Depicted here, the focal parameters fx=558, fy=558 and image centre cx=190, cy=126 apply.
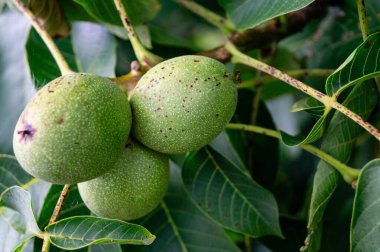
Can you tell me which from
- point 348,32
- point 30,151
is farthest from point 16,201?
point 348,32

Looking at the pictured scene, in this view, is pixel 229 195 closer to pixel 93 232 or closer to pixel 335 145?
pixel 335 145

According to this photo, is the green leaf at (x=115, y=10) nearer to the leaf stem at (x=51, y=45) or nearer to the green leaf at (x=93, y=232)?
the leaf stem at (x=51, y=45)

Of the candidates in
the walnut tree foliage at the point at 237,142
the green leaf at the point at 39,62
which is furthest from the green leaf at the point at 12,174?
the green leaf at the point at 39,62

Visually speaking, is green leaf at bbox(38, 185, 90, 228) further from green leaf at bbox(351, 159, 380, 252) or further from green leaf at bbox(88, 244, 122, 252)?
green leaf at bbox(351, 159, 380, 252)

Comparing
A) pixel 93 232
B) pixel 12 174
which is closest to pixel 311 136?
pixel 93 232

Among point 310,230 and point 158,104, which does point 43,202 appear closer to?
point 158,104

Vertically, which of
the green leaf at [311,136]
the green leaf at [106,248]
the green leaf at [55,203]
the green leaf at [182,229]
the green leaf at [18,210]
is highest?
the green leaf at [311,136]
